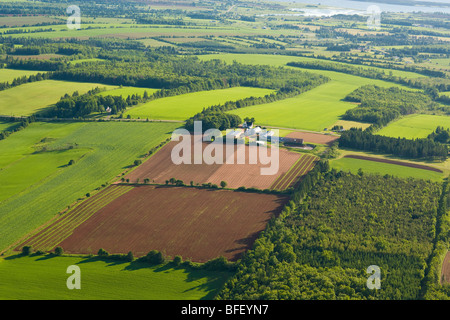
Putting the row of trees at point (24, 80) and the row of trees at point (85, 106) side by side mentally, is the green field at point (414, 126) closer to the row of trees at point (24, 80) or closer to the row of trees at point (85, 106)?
the row of trees at point (85, 106)

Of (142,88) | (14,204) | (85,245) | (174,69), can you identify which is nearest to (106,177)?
(14,204)

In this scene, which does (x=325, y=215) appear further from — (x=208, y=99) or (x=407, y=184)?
(x=208, y=99)

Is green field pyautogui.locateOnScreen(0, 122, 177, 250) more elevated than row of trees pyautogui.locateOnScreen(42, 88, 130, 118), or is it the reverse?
row of trees pyautogui.locateOnScreen(42, 88, 130, 118)

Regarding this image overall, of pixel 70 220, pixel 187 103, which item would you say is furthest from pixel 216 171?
pixel 187 103

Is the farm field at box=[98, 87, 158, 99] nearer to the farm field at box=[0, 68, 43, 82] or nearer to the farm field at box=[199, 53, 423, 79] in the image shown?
the farm field at box=[0, 68, 43, 82]

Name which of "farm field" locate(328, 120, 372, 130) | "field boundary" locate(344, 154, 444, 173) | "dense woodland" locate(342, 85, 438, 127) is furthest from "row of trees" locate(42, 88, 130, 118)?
"field boundary" locate(344, 154, 444, 173)

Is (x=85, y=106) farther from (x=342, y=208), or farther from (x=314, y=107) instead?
(x=342, y=208)
